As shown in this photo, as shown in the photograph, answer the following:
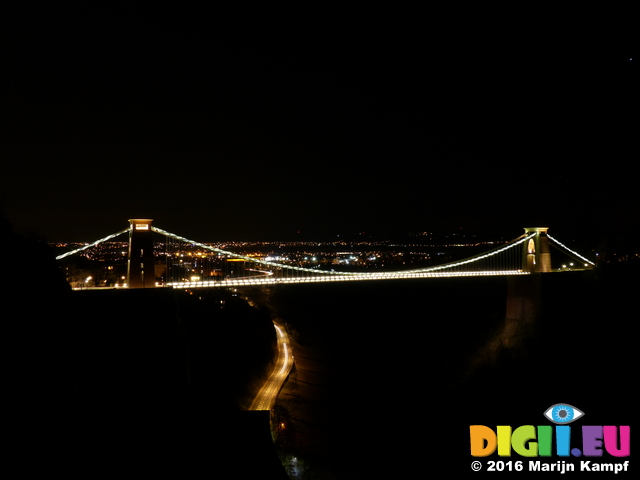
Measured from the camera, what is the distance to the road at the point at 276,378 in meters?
14.6

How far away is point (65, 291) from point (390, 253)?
40.6 m

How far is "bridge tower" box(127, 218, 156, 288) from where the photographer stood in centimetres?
1235

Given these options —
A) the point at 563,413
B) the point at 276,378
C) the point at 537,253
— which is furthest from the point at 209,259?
the point at 537,253

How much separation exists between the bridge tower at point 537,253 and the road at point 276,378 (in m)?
11.7

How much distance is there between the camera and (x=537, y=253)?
23.8m

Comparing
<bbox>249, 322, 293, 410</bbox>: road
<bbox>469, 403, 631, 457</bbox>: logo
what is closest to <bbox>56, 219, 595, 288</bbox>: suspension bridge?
<bbox>249, 322, 293, 410</bbox>: road

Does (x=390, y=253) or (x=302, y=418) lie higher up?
(x=390, y=253)

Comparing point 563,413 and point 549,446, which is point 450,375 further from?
point 549,446

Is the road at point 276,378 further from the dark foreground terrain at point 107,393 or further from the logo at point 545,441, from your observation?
the logo at point 545,441

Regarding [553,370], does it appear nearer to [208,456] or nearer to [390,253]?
[208,456]

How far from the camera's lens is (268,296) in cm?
4000

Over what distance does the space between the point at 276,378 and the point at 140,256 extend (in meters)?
7.22

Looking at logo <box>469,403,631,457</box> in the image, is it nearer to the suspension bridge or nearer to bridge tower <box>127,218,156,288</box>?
the suspension bridge

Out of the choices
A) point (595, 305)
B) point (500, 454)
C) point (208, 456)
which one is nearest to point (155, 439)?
point (208, 456)
